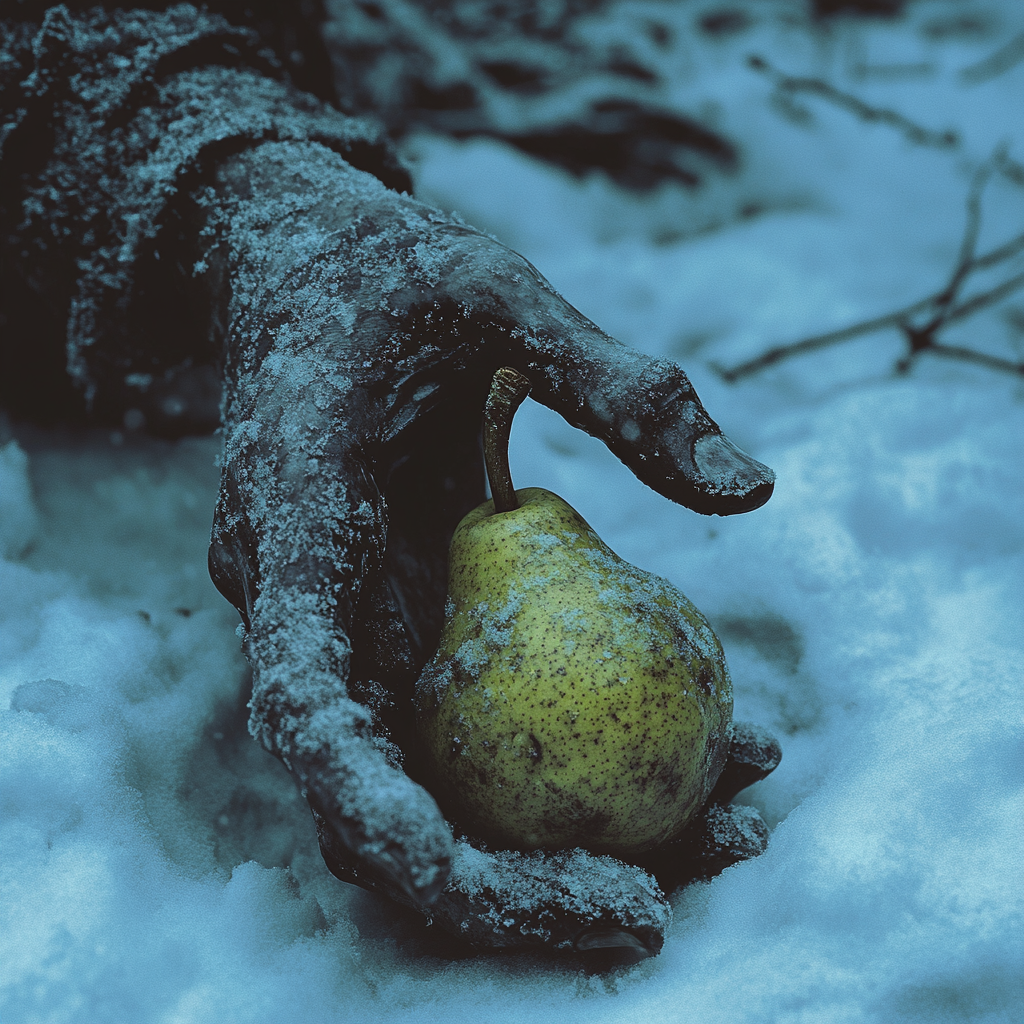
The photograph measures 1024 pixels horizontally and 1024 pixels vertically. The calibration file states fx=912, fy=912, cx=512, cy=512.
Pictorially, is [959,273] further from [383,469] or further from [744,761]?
[383,469]

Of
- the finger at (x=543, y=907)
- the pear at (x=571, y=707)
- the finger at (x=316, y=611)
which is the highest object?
the finger at (x=316, y=611)

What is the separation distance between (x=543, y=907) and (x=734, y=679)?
0.65 m

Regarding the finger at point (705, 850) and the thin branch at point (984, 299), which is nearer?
the finger at point (705, 850)

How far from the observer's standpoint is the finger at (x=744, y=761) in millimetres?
1167

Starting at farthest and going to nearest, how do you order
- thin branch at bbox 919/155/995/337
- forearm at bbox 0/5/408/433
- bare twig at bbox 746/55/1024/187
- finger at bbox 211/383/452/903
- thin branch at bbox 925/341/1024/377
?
bare twig at bbox 746/55/1024/187 < thin branch at bbox 919/155/995/337 < thin branch at bbox 925/341/1024/377 < forearm at bbox 0/5/408/433 < finger at bbox 211/383/452/903

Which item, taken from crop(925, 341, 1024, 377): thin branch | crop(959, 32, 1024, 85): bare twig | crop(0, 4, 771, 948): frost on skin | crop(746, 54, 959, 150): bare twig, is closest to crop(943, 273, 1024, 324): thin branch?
crop(925, 341, 1024, 377): thin branch

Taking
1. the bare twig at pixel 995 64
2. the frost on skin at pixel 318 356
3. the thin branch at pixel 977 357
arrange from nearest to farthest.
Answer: the frost on skin at pixel 318 356 < the thin branch at pixel 977 357 < the bare twig at pixel 995 64

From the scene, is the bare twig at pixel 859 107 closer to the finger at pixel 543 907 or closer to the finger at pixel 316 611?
the finger at pixel 316 611

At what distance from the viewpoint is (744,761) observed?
1164mm

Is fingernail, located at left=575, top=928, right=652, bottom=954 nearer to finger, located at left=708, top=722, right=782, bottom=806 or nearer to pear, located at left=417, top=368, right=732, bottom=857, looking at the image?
pear, located at left=417, top=368, right=732, bottom=857

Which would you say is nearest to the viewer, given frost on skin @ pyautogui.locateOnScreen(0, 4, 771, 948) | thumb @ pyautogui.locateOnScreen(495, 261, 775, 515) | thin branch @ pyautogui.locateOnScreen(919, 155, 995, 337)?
frost on skin @ pyautogui.locateOnScreen(0, 4, 771, 948)

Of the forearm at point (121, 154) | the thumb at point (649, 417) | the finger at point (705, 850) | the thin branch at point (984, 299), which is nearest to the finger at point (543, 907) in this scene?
the finger at point (705, 850)

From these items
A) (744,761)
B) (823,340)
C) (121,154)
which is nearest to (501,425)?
(744,761)

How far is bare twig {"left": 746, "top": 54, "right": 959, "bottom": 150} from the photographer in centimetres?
296
